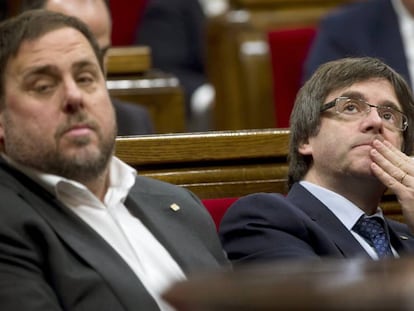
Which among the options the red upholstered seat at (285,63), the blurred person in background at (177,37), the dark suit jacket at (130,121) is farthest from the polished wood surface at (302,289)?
the blurred person in background at (177,37)

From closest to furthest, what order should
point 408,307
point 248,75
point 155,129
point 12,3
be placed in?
point 408,307, point 155,129, point 248,75, point 12,3

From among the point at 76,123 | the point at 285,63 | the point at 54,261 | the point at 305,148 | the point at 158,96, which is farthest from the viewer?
the point at 285,63

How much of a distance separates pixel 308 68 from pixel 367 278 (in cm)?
177

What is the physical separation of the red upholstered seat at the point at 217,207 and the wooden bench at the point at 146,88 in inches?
31.3

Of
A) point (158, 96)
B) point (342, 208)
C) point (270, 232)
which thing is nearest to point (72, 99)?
point (270, 232)

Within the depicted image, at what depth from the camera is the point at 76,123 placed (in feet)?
4.02

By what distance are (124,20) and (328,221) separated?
1.66 m

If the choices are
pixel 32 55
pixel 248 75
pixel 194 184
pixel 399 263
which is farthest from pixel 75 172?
pixel 248 75

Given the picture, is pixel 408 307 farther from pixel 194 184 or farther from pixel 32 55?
pixel 194 184

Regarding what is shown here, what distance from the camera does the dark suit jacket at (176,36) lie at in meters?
2.94

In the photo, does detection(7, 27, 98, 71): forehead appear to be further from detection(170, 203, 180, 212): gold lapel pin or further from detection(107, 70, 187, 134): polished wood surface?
detection(107, 70, 187, 134): polished wood surface

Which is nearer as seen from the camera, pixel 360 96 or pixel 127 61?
pixel 360 96

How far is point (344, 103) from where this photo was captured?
55.3 inches

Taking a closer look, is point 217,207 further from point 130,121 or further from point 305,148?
point 130,121
